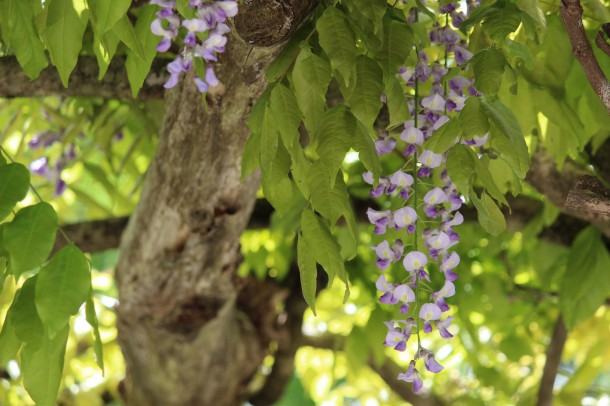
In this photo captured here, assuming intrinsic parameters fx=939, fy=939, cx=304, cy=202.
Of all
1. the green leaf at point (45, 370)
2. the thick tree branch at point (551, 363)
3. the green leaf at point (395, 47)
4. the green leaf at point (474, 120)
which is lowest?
the thick tree branch at point (551, 363)

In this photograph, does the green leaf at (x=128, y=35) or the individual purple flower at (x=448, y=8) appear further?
the individual purple flower at (x=448, y=8)

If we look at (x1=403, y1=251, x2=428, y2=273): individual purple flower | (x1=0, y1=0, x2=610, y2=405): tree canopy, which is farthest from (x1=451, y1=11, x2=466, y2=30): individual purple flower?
(x1=403, y1=251, x2=428, y2=273): individual purple flower

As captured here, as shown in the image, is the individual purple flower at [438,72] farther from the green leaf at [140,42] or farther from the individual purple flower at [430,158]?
the green leaf at [140,42]

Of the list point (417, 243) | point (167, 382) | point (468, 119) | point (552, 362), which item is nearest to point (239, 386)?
point (167, 382)

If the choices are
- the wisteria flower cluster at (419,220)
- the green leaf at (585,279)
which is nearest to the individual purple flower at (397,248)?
the wisteria flower cluster at (419,220)

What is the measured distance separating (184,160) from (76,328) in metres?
1.54

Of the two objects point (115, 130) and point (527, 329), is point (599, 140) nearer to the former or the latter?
point (115, 130)

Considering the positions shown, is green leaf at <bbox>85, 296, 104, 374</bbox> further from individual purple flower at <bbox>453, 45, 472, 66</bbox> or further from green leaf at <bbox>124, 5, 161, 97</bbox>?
individual purple flower at <bbox>453, 45, 472, 66</bbox>

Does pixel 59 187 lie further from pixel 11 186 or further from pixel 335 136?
pixel 335 136

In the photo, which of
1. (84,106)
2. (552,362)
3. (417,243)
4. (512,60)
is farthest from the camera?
(552,362)

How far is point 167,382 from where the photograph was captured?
235 centimetres

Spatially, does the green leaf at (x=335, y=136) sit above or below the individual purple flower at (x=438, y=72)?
above

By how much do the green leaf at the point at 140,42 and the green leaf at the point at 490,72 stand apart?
39 cm

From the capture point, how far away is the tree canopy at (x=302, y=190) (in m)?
1.04
